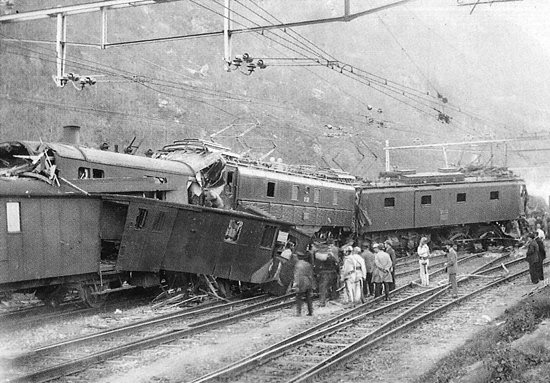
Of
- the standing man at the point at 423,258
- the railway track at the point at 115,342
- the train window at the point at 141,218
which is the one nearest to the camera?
the railway track at the point at 115,342

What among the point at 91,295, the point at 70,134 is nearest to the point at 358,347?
the point at 91,295

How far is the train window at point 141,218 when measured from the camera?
49.4ft

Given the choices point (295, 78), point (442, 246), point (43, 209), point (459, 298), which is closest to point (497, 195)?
point (442, 246)

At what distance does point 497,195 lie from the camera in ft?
101

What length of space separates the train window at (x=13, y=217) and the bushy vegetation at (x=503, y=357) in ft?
27.5

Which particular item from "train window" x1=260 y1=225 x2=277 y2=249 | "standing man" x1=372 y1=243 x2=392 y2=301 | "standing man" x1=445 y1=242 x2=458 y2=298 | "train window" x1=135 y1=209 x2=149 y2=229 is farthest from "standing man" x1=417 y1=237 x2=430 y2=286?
"train window" x1=135 y1=209 x2=149 y2=229

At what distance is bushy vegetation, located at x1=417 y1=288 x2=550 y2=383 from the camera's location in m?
7.81

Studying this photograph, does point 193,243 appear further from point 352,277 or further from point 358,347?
point 358,347

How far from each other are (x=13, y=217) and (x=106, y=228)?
2.73m

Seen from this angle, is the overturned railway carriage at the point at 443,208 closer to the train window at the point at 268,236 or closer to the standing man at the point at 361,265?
the train window at the point at 268,236

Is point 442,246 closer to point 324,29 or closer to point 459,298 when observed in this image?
point 459,298

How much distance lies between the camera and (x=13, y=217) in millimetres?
12547

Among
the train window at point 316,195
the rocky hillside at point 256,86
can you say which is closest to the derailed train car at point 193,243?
the rocky hillside at point 256,86

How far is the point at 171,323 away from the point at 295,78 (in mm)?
50357
